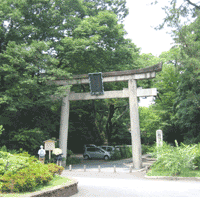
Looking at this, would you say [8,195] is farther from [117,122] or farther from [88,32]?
[117,122]

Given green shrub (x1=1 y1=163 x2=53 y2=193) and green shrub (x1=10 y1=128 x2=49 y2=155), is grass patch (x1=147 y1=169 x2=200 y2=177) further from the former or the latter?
green shrub (x1=10 y1=128 x2=49 y2=155)

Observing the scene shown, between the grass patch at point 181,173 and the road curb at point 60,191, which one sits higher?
the road curb at point 60,191

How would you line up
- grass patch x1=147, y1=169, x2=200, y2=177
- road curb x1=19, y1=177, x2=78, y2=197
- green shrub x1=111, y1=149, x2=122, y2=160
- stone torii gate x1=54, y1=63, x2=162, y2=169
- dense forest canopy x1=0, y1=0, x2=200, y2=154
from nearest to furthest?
road curb x1=19, y1=177, x2=78, y2=197 < grass patch x1=147, y1=169, x2=200, y2=177 < dense forest canopy x1=0, y1=0, x2=200, y2=154 < stone torii gate x1=54, y1=63, x2=162, y2=169 < green shrub x1=111, y1=149, x2=122, y2=160

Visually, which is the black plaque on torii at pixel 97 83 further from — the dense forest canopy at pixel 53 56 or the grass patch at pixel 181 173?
the grass patch at pixel 181 173

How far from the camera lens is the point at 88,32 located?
1850cm

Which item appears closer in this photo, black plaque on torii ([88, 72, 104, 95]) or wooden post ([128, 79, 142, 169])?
wooden post ([128, 79, 142, 169])

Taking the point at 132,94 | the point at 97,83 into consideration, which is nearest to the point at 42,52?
the point at 97,83

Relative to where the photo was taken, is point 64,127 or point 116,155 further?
point 116,155

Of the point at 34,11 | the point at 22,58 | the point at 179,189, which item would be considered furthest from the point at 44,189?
the point at 34,11

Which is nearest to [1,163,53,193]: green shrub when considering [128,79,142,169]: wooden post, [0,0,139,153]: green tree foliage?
[0,0,139,153]: green tree foliage

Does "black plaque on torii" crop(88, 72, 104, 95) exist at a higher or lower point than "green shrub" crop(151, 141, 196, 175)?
higher

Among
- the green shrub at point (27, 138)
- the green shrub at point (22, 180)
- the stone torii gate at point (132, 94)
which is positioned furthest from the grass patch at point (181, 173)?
the green shrub at point (27, 138)

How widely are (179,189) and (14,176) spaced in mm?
6362

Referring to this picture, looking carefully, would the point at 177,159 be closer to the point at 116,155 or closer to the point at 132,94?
the point at 132,94
